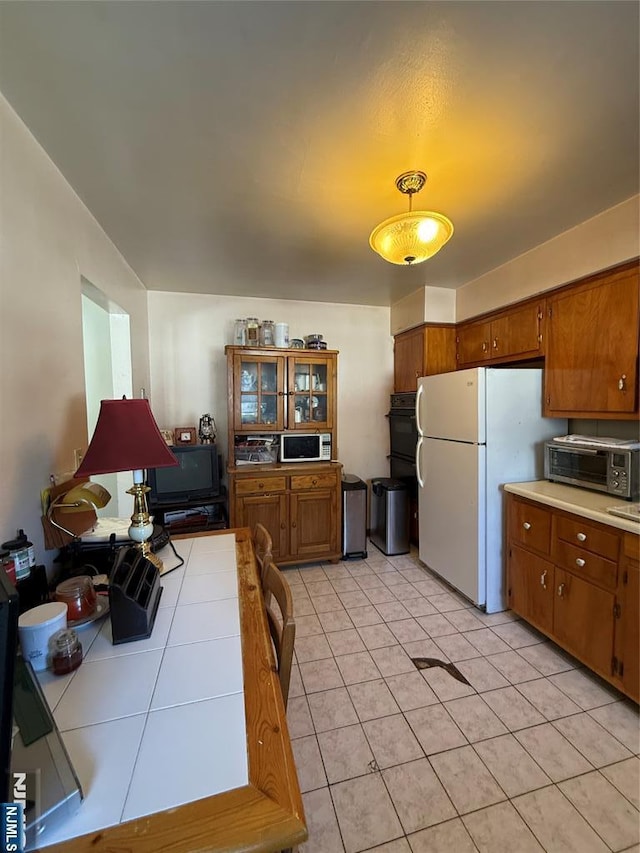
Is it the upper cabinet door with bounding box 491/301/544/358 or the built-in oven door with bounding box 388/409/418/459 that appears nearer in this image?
the upper cabinet door with bounding box 491/301/544/358

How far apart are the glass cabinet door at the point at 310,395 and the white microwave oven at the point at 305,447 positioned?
3.1 inches

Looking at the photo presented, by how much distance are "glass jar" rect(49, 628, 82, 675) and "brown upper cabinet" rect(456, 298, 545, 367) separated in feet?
9.12

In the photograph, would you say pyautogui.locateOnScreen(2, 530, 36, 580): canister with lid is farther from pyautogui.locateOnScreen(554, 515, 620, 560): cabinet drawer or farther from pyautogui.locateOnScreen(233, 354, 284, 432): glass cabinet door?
pyautogui.locateOnScreen(554, 515, 620, 560): cabinet drawer

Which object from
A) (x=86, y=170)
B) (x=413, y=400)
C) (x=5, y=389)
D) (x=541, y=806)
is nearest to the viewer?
(x=5, y=389)

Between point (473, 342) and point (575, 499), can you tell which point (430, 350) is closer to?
point (473, 342)

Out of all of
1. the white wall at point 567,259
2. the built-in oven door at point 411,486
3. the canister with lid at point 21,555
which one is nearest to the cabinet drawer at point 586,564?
the built-in oven door at point 411,486

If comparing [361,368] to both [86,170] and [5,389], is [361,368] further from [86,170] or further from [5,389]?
[5,389]

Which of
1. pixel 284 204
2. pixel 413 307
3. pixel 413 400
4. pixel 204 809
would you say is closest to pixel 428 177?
pixel 284 204

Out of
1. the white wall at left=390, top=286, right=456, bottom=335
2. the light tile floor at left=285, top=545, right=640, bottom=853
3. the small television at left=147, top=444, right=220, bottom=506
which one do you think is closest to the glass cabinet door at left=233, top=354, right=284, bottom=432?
the small television at left=147, top=444, right=220, bottom=506

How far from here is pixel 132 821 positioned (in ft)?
1.81

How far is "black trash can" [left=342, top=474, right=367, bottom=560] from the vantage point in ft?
10.4

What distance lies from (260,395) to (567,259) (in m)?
2.34

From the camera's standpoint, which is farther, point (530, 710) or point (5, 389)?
point (530, 710)

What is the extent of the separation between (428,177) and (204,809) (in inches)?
85.0
